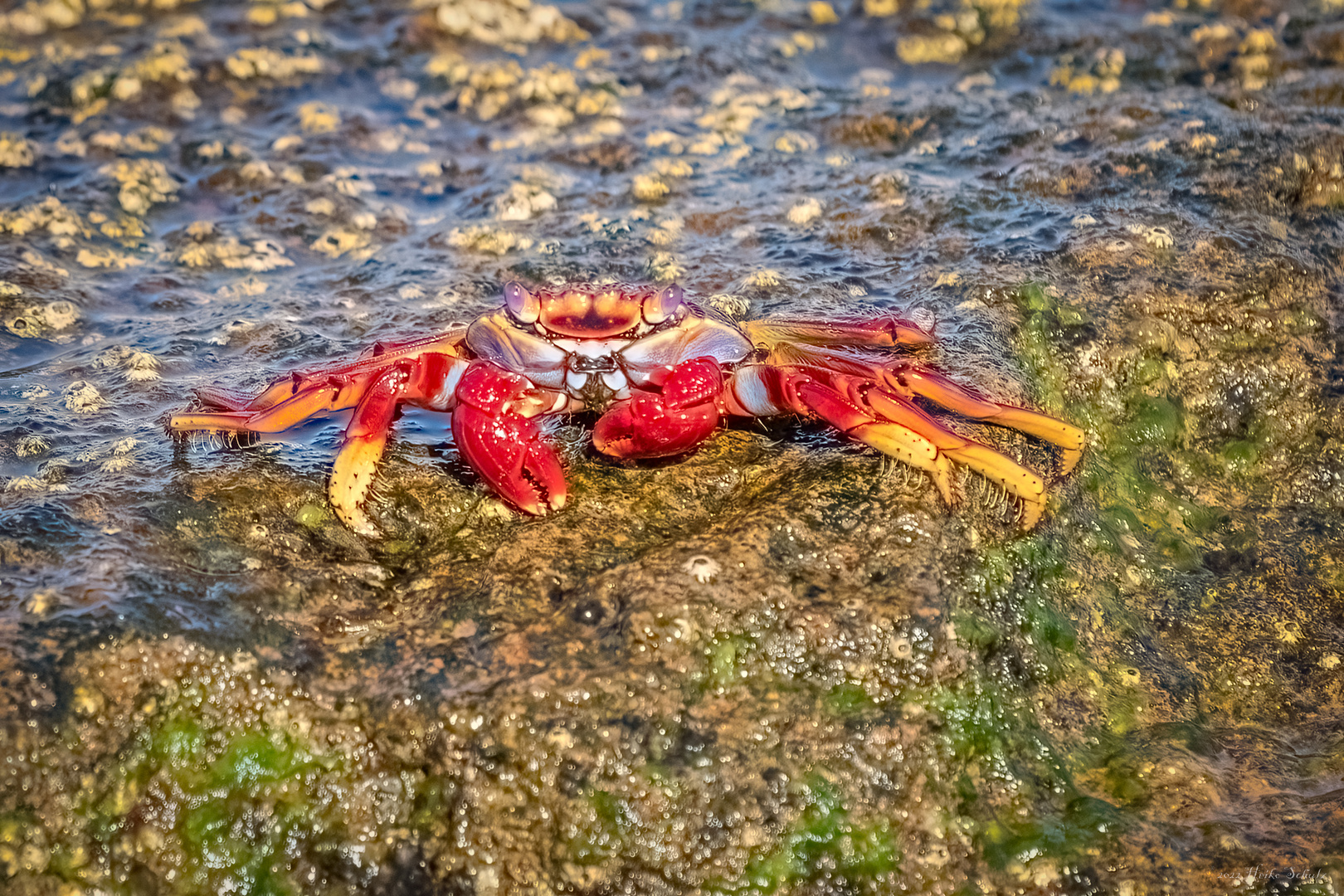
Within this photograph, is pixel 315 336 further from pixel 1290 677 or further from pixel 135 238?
pixel 1290 677

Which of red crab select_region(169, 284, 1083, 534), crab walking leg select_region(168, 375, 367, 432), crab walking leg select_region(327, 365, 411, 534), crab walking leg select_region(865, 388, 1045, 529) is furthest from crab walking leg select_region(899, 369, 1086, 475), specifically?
crab walking leg select_region(168, 375, 367, 432)

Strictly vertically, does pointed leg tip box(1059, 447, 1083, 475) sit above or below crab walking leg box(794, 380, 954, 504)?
below

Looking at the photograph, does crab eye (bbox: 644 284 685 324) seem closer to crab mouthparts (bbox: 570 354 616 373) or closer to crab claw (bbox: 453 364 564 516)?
crab mouthparts (bbox: 570 354 616 373)

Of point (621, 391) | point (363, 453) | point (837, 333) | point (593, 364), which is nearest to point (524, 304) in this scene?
point (593, 364)

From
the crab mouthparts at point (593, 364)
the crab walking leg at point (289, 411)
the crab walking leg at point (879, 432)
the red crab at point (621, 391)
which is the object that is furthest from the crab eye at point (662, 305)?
the crab walking leg at point (289, 411)

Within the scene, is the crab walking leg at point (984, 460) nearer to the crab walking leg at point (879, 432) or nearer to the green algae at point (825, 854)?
the crab walking leg at point (879, 432)

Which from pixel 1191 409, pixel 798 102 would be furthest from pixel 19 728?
pixel 798 102

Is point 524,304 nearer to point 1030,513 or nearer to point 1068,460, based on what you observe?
point 1030,513

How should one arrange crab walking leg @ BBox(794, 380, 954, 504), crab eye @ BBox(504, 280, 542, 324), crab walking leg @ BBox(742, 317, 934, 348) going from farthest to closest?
crab walking leg @ BBox(742, 317, 934, 348) < crab eye @ BBox(504, 280, 542, 324) < crab walking leg @ BBox(794, 380, 954, 504)
